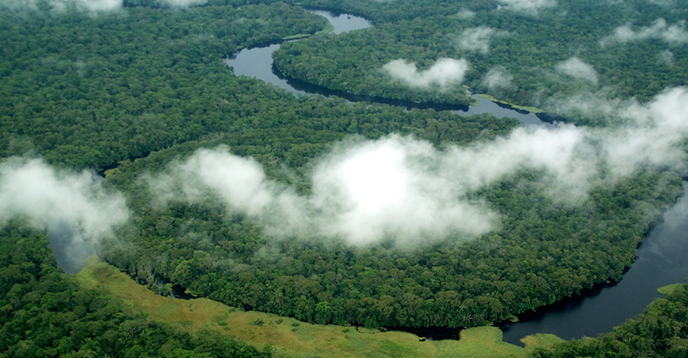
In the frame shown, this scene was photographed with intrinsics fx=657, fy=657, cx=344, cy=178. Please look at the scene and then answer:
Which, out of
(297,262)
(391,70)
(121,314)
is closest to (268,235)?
(297,262)

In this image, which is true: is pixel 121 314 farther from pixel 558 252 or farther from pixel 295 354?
pixel 558 252

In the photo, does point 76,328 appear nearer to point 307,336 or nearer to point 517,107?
point 307,336

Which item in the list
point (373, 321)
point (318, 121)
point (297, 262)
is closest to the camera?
point (373, 321)

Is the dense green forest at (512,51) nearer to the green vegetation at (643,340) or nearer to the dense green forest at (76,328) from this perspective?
the green vegetation at (643,340)

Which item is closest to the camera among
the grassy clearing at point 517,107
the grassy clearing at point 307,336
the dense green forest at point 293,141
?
the grassy clearing at point 307,336

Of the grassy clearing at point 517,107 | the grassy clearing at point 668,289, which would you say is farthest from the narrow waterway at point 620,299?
the grassy clearing at point 517,107

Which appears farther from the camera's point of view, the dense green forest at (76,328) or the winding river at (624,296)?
the winding river at (624,296)

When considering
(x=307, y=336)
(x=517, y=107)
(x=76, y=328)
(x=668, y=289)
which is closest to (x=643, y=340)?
(x=668, y=289)
